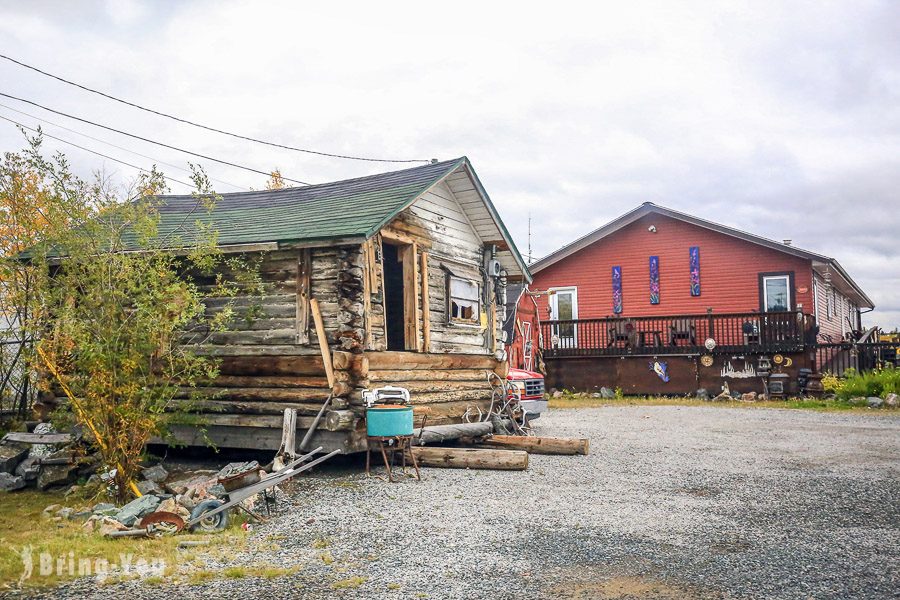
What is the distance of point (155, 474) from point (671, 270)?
22.2 meters

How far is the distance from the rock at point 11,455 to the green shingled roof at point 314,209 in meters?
3.94

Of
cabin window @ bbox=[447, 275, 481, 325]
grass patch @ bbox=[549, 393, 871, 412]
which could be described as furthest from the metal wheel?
grass patch @ bbox=[549, 393, 871, 412]

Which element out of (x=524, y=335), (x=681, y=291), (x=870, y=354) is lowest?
(x=870, y=354)

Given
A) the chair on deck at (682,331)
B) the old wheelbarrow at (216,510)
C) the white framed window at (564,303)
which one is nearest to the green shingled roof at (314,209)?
the old wheelbarrow at (216,510)

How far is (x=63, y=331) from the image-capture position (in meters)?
9.24

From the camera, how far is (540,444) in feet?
43.1

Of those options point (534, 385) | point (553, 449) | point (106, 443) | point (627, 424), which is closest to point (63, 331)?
point (106, 443)

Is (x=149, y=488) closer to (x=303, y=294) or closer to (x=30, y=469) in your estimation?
(x=30, y=469)

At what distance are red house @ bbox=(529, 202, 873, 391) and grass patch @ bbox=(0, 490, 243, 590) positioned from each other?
20.5 m

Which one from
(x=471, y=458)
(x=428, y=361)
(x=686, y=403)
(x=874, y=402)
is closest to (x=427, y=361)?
(x=428, y=361)

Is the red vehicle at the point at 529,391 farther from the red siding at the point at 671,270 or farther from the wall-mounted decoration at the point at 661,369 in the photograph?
the red siding at the point at 671,270

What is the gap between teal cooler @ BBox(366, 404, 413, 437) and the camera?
1063 cm

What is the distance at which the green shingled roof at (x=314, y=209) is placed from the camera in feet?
38.1

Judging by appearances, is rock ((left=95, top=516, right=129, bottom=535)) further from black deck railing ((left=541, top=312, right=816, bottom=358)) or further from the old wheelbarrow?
black deck railing ((left=541, top=312, right=816, bottom=358))
